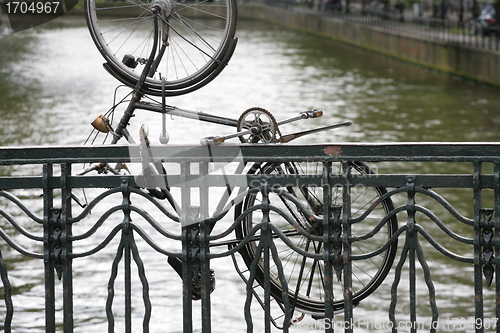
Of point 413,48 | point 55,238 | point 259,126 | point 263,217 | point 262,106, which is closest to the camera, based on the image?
point 263,217

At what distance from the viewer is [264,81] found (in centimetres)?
2395

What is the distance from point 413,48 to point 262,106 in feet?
38.2

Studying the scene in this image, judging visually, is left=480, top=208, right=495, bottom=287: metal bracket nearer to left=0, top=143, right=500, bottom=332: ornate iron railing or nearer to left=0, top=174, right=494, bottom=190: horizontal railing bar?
left=0, top=143, right=500, bottom=332: ornate iron railing

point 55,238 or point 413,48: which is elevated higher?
point 55,238

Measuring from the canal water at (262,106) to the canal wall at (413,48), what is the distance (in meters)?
0.42

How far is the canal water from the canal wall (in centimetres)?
42

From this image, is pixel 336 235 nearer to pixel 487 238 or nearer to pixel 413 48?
pixel 487 238

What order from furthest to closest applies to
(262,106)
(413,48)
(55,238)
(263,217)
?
(413,48)
(262,106)
(55,238)
(263,217)

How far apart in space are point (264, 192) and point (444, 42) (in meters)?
23.8

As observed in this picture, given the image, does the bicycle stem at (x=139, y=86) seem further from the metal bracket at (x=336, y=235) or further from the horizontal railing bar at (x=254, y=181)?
the metal bracket at (x=336, y=235)

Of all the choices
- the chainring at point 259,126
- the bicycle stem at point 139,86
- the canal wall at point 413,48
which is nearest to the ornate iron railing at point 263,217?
the chainring at point 259,126

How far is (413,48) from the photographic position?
94.8ft

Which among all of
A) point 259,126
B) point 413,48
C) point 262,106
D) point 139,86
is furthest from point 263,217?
point 413,48

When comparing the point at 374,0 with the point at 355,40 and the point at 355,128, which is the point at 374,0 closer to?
the point at 355,40
